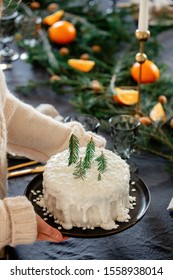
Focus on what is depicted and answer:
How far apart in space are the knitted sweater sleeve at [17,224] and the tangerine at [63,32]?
1.19 meters

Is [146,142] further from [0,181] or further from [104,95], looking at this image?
[0,181]

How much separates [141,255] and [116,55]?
1114mm

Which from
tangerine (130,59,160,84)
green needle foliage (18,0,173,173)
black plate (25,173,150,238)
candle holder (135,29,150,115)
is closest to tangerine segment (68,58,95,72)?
green needle foliage (18,0,173,173)

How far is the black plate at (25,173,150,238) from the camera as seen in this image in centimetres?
114

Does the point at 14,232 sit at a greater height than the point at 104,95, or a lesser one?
greater

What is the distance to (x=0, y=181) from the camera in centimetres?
136

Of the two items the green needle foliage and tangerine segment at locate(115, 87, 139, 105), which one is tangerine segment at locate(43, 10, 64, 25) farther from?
tangerine segment at locate(115, 87, 139, 105)

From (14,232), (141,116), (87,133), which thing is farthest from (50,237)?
(141,116)

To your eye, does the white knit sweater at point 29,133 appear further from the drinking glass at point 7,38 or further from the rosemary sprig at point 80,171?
the drinking glass at point 7,38

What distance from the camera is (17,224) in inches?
45.4

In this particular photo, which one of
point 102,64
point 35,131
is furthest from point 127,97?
point 35,131

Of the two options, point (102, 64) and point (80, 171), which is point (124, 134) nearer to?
point (80, 171)

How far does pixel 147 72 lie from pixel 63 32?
483 mm

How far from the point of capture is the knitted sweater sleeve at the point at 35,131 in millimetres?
1463
